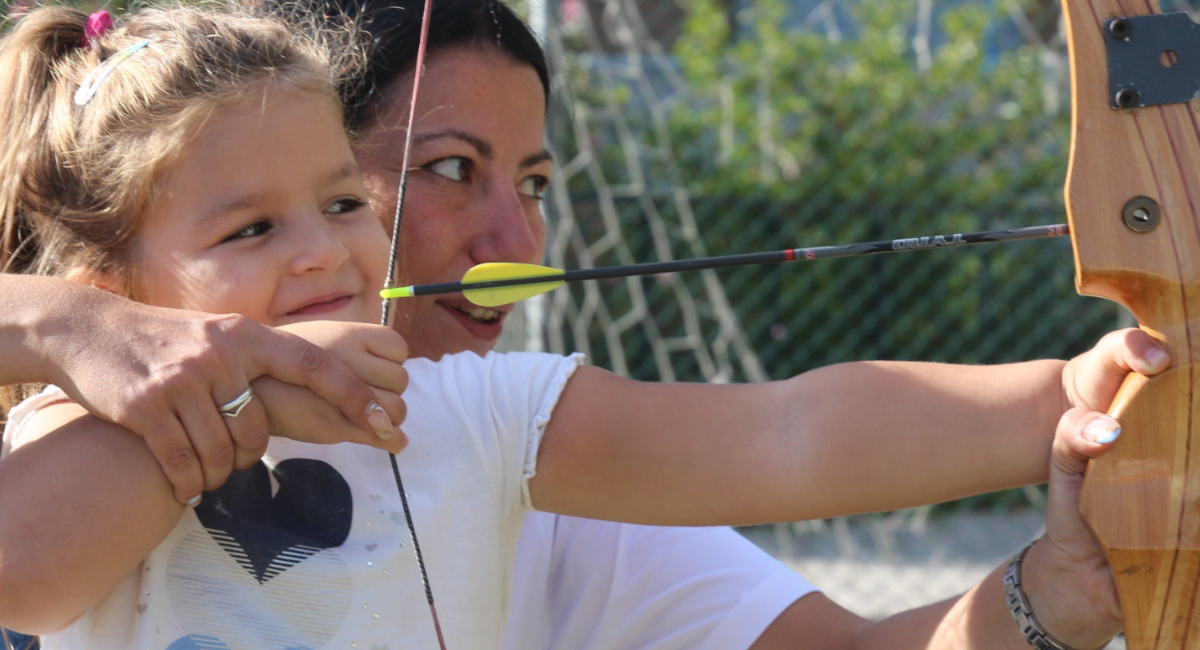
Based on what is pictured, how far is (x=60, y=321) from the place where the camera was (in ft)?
3.30

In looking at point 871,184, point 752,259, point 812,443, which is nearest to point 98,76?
point 752,259

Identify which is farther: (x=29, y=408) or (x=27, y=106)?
(x=27, y=106)

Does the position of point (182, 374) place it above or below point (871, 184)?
above

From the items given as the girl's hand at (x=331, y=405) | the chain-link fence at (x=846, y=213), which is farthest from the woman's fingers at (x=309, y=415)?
the chain-link fence at (x=846, y=213)

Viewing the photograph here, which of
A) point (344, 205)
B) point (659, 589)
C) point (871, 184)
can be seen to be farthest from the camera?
point (871, 184)

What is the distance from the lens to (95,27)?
4.40 ft

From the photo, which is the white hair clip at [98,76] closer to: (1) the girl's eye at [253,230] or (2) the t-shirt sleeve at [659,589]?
(1) the girl's eye at [253,230]

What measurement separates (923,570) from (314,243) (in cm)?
418

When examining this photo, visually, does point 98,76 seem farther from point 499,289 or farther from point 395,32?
point 499,289

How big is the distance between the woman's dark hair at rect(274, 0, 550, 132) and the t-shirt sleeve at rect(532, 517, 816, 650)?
2.22 feet

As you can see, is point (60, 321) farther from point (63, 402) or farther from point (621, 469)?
point (621, 469)

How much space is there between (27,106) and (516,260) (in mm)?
639

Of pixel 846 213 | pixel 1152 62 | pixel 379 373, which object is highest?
pixel 1152 62

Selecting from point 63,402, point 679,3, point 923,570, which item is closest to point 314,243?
point 63,402
